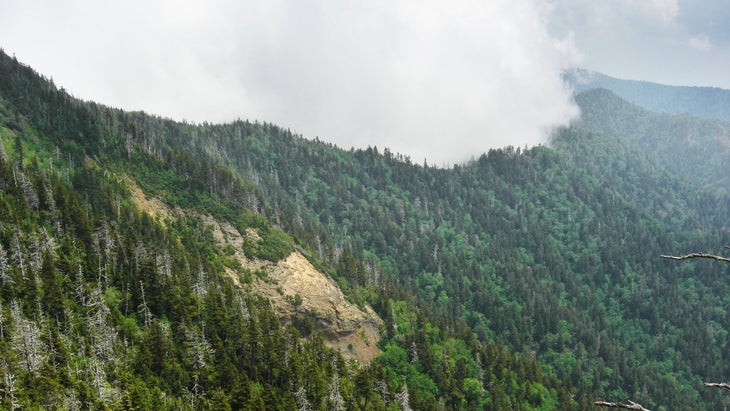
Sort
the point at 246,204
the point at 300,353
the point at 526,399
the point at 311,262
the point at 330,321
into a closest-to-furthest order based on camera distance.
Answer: the point at 300,353, the point at 330,321, the point at 526,399, the point at 311,262, the point at 246,204

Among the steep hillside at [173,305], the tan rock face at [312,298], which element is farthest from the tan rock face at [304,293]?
the steep hillside at [173,305]

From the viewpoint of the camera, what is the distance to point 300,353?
118188 millimetres

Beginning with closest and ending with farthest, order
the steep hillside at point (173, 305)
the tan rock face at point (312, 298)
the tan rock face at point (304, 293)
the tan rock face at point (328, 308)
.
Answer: the steep hillside at point (173, 305) < the tan rock face at point (312, 298) < the tan rock face at point (304, 293) < the tan rock face at point (328, 308)

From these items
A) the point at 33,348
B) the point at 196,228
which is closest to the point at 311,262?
the point at 196,228

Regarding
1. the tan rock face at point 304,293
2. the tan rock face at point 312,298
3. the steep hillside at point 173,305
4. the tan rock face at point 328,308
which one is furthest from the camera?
the tan rock face at point 328,308

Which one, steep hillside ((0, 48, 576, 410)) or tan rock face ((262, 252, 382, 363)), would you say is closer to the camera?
steep hillside ((0, 48, 576, 410))

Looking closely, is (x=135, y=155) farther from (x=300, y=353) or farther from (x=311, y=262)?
(x=300, y=353)

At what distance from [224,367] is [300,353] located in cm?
2774

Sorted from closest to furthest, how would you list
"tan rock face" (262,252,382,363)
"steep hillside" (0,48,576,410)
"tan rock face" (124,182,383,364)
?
1. "steep hillside" (0,48,576,410)
2. "tan rock face" (124,182,383,364)
3. "tan rock face" (262,252,382,363)

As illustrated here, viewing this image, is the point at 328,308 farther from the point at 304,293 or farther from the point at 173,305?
the point at 173,305

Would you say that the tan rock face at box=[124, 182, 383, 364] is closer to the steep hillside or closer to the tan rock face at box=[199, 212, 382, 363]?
the tan rock face at box=[199, 212, 382, 363]

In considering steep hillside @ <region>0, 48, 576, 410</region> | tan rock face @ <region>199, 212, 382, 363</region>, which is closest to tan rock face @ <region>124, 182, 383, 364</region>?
tan rock face @ <region>199, 212, 382, 363</region>

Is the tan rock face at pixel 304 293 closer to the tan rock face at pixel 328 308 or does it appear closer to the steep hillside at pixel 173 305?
the tan rock face at pixel 328 308

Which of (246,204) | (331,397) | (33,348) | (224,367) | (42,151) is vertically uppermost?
(42,151)
